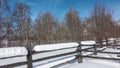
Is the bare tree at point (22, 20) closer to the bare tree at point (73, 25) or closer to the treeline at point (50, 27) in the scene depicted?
the treeline at point (50, 27)

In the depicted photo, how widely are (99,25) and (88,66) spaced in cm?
1696

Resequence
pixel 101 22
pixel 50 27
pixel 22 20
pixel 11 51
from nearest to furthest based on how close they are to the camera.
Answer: pixel 11 51, pixel 101 22, pixel 22 20, pixel 50 27

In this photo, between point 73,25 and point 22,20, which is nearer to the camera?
point 22,20

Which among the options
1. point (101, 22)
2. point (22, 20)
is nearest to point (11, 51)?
point (101, 22)

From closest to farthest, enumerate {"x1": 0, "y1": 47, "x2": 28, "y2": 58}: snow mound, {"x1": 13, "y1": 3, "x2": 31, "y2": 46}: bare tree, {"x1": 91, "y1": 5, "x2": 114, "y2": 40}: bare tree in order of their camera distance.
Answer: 1. {"x1": 0, "y1": 47, "x2": 28, "y2": 58}: snow mound
2. {"x1": 91, "y1": 5, "x2": 114, "y2": 40}: bare tree
3. {"x1": 13, "y1": 3, "x2": 31, "y2": 46}: bare tree

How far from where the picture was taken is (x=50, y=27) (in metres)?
45.3

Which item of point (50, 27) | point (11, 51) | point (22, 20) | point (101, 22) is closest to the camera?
point (11, 51)

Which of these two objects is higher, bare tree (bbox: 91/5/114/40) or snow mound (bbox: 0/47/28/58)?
bare tree (bbox: 91/5/114/40)

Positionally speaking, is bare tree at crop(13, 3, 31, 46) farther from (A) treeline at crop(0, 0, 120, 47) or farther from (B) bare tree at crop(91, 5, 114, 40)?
(B) bare tree at crop(91, 5, 114, 40)

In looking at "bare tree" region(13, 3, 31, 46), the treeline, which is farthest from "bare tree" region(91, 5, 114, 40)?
"bare tree" region(13, 3, 31, 46)

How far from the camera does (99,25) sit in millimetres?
23156

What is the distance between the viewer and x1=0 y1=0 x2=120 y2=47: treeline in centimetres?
2317

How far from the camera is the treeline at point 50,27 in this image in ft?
76.0

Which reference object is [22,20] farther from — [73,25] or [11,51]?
[11,51]
